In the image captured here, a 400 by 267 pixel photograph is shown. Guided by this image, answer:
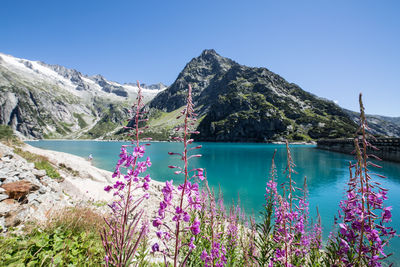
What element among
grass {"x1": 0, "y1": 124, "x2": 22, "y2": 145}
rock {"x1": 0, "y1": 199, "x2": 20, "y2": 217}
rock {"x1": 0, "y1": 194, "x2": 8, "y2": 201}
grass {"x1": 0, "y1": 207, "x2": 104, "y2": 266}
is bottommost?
grass {"x1": 0, "y1": 207, "x2": 104, "y2": 266}

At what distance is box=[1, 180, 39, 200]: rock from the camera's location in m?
7.23

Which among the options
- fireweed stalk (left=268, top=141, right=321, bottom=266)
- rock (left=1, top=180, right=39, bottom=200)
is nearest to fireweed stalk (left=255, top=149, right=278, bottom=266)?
fireweed stalk (left=268, top=141, right=321, bottom=266)

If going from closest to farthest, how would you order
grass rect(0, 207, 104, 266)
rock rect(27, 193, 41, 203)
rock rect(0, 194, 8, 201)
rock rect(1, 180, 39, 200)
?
grass rect(0, 207, 104, 266) < rock rect(0, 194, 8, 201) < rock rect(1, 180, 39, 200) < rock rect(27, 193, 41, 203)

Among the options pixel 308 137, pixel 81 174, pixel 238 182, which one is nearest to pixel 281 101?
pixel 308 137

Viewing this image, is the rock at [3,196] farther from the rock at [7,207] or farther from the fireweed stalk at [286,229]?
the fireweed stalk at [286,229]

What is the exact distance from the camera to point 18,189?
742 cm

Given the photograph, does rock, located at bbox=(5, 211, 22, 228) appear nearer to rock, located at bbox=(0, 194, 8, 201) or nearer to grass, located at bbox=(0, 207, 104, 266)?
grass, located at bbox=(0, 207, 104, 266)

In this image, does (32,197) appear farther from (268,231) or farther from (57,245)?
(268,231)

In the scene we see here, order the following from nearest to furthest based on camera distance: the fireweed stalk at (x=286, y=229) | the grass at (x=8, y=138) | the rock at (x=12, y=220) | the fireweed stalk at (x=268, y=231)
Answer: the fireweed stalk at (x=286, y=229) < the fireweed stalk at (x=268, y=231) < the rock at (x=12, y=220) < the grass at (x=8, y=138)

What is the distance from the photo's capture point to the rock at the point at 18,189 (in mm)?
7234

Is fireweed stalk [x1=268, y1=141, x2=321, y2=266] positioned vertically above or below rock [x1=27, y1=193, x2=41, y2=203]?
above

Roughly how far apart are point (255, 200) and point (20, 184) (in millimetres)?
21678

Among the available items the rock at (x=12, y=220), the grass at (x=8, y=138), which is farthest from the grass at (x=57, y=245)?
the grass at (x=8, y=138)

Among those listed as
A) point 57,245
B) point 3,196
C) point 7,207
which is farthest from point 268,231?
point 3,196
